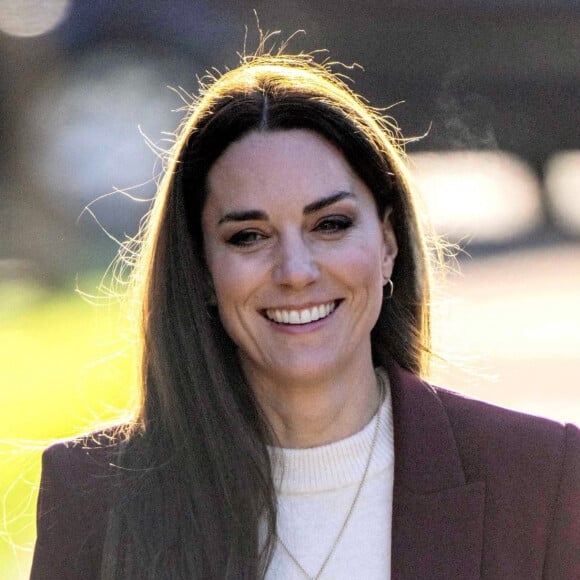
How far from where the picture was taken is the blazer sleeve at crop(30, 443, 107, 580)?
291cm

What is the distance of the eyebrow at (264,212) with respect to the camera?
116 inches

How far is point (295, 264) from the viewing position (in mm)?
2889

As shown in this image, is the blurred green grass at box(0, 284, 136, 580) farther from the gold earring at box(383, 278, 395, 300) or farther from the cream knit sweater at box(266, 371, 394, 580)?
the cream knit sweater at box(266, 371, 394, 580)

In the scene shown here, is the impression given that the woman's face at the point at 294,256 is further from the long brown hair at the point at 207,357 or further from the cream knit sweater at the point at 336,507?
the cream knit sweater at the point at 336,507

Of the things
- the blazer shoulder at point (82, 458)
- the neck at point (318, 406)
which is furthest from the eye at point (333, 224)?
the blazer shoulder at point (82, 458)

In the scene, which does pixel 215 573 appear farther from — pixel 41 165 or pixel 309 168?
pixel 41 165

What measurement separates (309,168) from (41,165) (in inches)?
582

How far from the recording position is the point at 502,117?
21.7m

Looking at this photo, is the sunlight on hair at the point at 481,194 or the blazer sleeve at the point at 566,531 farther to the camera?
the sunlight on hair at the point at 481,194

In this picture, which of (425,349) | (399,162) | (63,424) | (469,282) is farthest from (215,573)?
(469,282)

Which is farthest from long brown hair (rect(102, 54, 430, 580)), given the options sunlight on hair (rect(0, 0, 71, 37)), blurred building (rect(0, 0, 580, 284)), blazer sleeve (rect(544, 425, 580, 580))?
sunlight on hair (rect(0, 0, 71, 37))

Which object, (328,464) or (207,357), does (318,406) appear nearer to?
(328,464)

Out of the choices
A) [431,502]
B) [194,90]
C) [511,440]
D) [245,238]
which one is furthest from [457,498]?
[194,90]

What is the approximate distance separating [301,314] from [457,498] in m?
0.54
